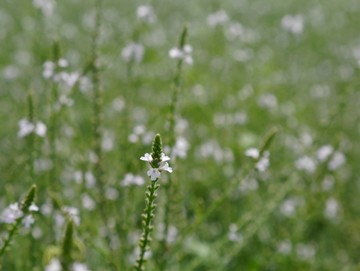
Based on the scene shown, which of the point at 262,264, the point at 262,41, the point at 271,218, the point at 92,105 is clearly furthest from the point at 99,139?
the point at 262,41

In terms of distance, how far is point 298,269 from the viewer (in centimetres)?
388

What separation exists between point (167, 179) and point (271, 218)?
2221 millimetres

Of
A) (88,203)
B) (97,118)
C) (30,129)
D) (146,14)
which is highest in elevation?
(146,14)

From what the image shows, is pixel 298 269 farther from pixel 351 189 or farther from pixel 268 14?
pixel 268 14

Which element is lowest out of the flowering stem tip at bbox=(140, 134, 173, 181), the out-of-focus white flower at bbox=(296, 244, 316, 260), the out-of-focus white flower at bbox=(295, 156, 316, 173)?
the flowering stem tip at bbox=(140, 134, 173, 181)

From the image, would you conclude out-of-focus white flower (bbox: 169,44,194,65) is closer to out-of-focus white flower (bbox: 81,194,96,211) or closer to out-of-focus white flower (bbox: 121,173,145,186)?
out-of-focus white flower (bbox: 121,173,145,186)

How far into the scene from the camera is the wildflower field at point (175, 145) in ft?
8.58

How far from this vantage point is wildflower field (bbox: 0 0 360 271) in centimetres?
262

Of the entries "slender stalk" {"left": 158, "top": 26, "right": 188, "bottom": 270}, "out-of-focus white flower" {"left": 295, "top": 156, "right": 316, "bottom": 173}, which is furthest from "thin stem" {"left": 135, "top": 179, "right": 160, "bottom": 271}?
"out-of-focus white flower" {"left": 295, "top": 156, "right": 316, "bottom": 173}

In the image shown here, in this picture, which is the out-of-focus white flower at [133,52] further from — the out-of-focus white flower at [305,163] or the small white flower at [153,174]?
the small white flower at [153,174]

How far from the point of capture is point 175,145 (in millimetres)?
2707

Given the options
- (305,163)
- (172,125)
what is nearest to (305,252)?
(305,163)

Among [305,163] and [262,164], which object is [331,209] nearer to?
[305,163]

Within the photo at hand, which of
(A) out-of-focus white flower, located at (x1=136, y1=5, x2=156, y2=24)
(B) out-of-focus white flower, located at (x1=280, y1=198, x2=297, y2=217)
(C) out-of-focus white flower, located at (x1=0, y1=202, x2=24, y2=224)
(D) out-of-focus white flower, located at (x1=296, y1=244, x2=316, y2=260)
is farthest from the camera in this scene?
(B) out-of-focus white flower, located at (x1=280, y1=198, x2=297, y2=217)
